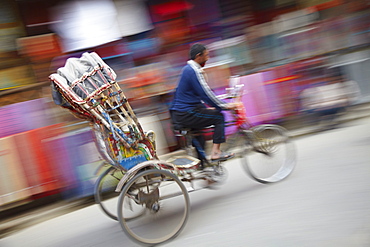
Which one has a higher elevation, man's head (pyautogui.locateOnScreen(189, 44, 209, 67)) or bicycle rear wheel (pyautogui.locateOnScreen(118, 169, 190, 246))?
man's head (pyautogui.locateOnScreen(189, 44, 209, 67))

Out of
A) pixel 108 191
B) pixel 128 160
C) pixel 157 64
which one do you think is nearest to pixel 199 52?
pixel 128 160

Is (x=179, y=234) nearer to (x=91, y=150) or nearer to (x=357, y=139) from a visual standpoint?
(x=91, y=150)

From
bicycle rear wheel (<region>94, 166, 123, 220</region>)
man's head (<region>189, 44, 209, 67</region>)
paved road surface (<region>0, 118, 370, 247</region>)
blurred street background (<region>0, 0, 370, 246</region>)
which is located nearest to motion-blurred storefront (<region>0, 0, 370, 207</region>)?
blurred street background (<region>0, 0, 370, 246</region>)

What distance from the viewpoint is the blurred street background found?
18.5 ft

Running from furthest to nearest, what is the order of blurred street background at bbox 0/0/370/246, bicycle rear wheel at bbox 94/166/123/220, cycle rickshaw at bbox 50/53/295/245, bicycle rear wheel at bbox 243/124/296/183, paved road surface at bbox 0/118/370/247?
blurred street background at bbox 0/0/370/246
bicycle rear wheel at bbox 243/124/296/183
bicycle rear wheel at bbox 94/166/123/220
cycle rickshaw at bbox 50/53/295/245
paved road surface at bbox 0/118/370/247

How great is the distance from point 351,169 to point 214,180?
180 centimetres

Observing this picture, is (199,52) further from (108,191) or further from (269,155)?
(108,191)

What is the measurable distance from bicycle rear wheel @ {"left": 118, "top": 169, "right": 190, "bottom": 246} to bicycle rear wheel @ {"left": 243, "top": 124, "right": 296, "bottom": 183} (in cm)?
121

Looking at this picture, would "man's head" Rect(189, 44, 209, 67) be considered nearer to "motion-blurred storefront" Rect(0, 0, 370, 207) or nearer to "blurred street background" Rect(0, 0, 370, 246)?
"blurred street background" Rect(0, 0, 370, 246)

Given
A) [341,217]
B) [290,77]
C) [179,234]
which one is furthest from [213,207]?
[290,77]

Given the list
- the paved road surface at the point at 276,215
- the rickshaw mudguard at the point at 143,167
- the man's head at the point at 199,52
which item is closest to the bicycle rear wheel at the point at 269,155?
the paved road surface at the point at 276,215

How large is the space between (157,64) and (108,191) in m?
3.05

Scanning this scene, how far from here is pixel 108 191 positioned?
4.47 meters

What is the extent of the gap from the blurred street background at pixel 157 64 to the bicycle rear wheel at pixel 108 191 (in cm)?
113
